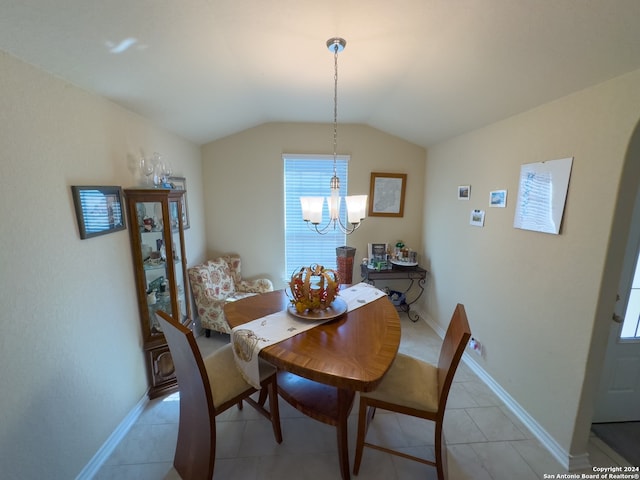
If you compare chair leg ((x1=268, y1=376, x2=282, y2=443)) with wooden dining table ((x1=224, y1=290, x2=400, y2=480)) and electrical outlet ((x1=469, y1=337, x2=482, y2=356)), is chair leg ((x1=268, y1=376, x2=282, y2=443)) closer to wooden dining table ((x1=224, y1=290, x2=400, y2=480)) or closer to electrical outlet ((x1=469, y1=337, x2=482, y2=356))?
A: wooden dining table ((x1=224, y1=290, x2=400, y2=480))

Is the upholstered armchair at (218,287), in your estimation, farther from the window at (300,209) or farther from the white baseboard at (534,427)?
the white baseboard at (534,427)

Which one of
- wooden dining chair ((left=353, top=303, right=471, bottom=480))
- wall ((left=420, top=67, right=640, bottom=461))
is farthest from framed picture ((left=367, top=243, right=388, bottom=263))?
wooden dining chair ((left=353, top=303, right=471, bottom=480))

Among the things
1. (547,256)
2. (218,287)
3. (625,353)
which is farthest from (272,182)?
(625,353)

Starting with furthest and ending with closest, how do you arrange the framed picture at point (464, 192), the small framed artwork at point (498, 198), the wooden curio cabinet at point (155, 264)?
the framed picture at point (464, 192) < the small framed artwork at point (498, 198) < the wooden curio cabinet at point (155, 264)

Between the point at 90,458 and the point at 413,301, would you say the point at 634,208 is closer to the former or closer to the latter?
the point at 413,301

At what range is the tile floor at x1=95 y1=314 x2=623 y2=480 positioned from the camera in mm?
1577

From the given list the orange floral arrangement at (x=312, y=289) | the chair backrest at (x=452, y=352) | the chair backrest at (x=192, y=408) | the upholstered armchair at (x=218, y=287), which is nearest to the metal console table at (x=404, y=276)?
the upholstered armchair at (x=218, y=287)

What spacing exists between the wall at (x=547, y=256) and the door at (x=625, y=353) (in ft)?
0.96

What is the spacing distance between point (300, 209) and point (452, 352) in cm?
268

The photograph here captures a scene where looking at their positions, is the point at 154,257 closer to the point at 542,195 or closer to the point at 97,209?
the point at 97,209

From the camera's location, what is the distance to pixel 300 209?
12.0 feet

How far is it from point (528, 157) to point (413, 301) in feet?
7.92

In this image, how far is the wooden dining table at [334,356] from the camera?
3.97 ft

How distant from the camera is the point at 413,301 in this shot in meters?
3.79
